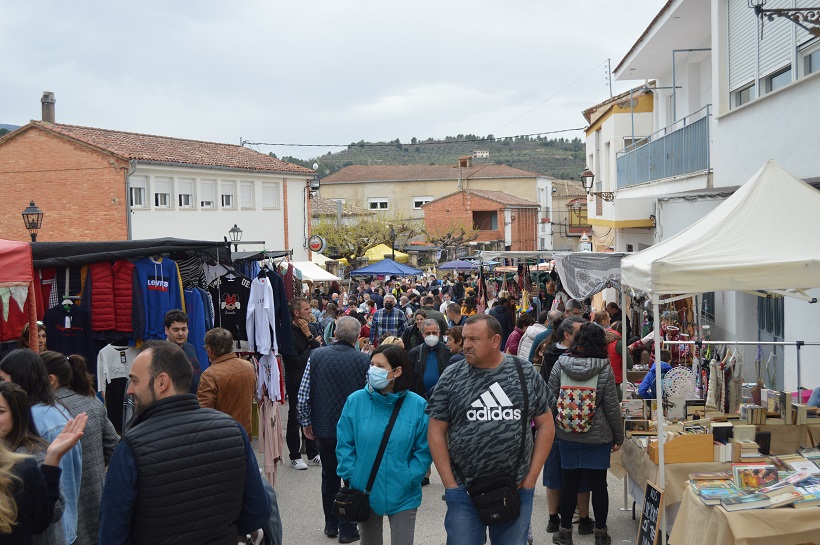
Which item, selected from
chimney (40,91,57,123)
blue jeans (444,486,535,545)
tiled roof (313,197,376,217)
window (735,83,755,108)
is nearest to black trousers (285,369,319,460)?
blue jeans (444,486,535,545)

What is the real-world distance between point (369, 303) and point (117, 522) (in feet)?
52.7

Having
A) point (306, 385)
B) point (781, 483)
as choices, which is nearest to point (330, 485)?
point (306, 385)

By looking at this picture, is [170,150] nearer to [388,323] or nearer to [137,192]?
[137,192]

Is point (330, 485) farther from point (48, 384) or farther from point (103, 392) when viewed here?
point (48, 384)

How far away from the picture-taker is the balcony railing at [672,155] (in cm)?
1423

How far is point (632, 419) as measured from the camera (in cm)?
716

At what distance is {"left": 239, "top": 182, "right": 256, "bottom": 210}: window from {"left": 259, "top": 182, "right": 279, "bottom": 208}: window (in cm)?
64

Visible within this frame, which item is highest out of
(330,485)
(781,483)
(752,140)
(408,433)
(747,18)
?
(747,18)

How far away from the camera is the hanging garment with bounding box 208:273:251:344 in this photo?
9039mm

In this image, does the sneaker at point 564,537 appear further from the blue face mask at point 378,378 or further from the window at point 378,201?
the window at point 378,201

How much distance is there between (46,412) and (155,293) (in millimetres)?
3372

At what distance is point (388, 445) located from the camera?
500 centimetres

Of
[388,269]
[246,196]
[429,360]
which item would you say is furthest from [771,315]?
[246,196]

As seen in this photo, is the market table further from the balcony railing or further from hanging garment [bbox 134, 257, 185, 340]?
the balcony railing
